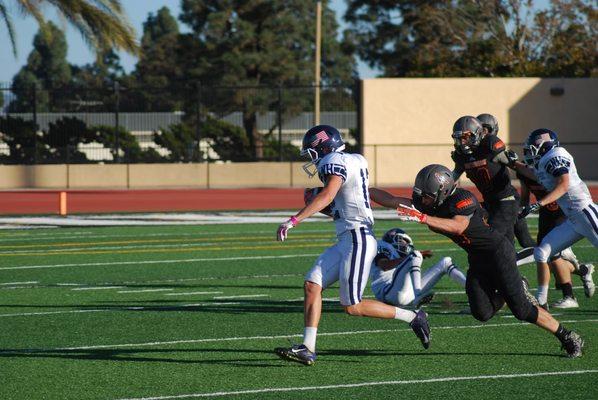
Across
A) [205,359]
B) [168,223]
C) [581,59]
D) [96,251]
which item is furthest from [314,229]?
[581,59]

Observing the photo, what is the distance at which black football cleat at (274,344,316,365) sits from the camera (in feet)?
27.3

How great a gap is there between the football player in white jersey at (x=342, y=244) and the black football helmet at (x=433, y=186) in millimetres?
506

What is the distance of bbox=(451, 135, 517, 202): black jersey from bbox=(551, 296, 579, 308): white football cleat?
1.11 metres

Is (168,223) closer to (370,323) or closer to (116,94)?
(370,323)

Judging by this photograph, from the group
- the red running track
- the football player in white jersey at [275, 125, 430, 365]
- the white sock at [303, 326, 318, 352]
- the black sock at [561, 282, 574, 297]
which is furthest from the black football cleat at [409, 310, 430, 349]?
the red running track

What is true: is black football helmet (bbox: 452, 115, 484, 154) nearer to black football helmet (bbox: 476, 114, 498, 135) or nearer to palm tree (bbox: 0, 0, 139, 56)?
black football helmet (bbox: 476, 114, 498, 135)

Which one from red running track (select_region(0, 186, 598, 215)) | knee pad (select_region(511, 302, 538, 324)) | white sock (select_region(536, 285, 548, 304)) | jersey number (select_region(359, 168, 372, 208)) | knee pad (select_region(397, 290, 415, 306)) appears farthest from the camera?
red running track (select_region(0, 186, 598, 215))

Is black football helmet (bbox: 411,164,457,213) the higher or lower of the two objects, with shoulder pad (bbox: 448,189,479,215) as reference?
higher

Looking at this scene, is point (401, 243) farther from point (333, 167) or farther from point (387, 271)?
point (333, 167)

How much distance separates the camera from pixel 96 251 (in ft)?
55.8

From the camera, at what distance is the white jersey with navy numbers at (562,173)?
34.5ft

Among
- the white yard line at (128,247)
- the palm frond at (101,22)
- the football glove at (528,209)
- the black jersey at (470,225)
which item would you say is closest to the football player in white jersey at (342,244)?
the black jersey at (470,225)

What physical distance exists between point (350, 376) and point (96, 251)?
945 cm

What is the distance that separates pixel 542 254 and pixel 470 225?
265cm
